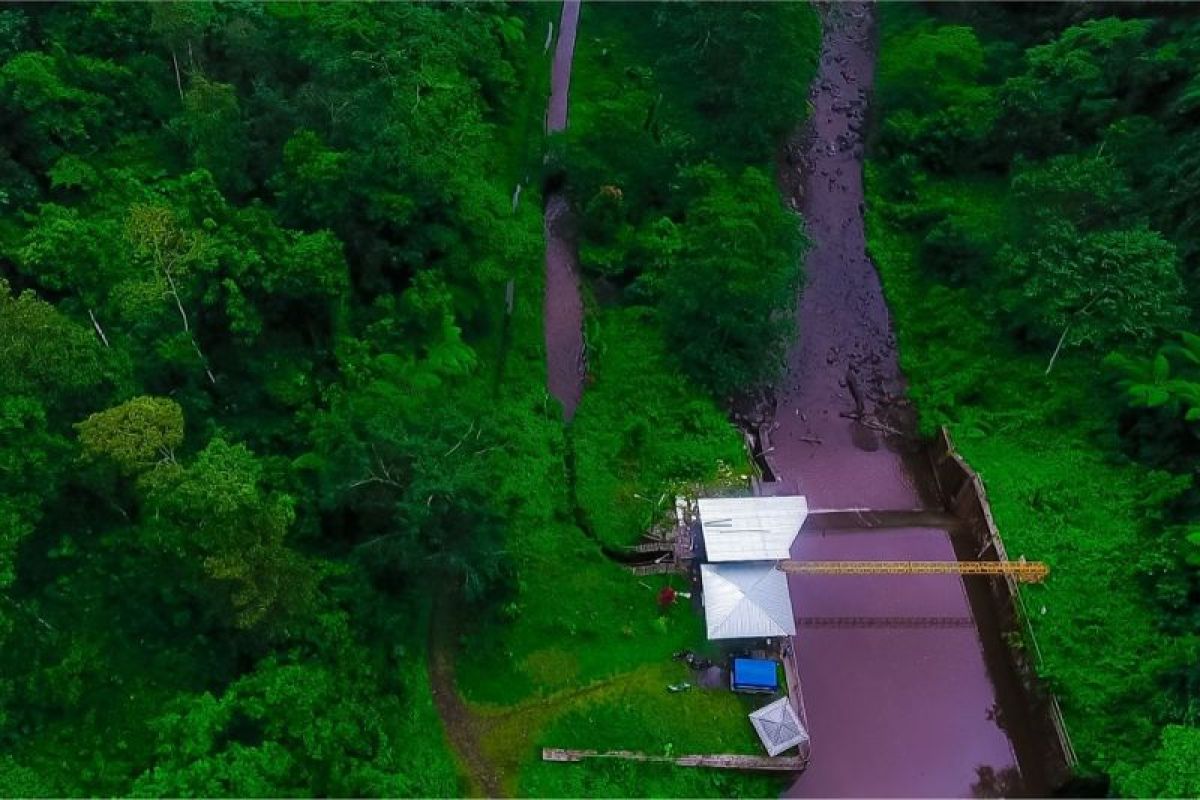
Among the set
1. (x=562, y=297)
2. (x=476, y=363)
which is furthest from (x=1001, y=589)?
(x=562, y=297)

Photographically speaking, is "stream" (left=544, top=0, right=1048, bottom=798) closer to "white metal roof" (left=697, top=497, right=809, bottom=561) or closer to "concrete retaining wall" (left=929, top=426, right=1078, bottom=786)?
"concrete retaining wall" (left=929, top=426, right=1078, bottom=786)

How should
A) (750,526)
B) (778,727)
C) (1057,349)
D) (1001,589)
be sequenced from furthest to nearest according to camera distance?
(1057,349) < (1001,589) < (750,526) < (778,727)

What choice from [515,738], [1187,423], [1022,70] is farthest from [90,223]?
[1022,70]

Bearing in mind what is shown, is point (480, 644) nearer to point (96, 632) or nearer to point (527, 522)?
point (527, 522)

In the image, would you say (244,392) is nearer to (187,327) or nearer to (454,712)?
(187,327)

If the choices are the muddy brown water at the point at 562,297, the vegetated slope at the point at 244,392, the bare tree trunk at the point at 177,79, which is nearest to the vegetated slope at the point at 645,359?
the muddy brown water at the point at 562,297

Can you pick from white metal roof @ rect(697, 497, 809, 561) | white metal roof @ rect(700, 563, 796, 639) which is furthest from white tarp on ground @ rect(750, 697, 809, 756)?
white metal roof @ rect(697, 497, 809, 561)
